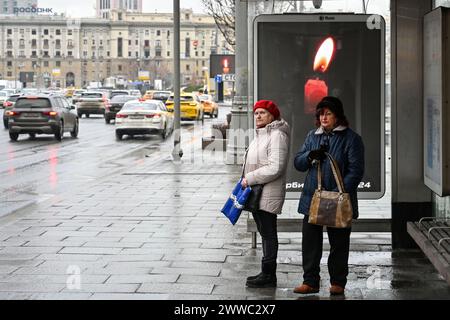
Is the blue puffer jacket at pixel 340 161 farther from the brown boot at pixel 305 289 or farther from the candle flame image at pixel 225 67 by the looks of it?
the candle flame image at pixel 225 67

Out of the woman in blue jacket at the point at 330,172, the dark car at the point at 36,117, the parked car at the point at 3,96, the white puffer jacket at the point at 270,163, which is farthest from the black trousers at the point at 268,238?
the parked car at the point at 3,96

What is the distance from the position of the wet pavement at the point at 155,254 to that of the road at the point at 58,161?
1.25ft

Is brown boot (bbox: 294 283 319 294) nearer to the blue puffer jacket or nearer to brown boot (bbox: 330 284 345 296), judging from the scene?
brown boot (bbox: 330 284 345 296)

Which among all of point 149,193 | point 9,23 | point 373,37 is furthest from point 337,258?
point 9,23

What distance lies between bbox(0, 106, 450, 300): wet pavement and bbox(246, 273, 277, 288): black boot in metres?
0.08

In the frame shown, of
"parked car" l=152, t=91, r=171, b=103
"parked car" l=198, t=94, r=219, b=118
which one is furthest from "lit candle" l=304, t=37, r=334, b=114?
"parked car" l=152, t=91, r=171, b=103

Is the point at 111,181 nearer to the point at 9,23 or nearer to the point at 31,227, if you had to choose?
the point at 31,227

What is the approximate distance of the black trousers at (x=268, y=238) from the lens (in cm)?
760

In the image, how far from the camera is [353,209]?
7199 mm

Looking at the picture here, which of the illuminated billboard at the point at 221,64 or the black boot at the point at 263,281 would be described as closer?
the black boot at the point at 263,281

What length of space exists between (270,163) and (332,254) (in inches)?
36.0

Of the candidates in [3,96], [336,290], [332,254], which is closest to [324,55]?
[332,254]

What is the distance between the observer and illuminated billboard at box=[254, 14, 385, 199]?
368 inches

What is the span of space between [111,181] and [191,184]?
1.74 m
